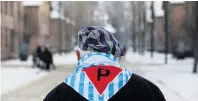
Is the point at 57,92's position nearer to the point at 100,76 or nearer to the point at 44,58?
the point at 100,76

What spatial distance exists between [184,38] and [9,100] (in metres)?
36.2

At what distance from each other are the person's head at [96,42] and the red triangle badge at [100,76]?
135mm

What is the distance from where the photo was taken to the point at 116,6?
116 meters

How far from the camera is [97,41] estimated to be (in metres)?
2.98

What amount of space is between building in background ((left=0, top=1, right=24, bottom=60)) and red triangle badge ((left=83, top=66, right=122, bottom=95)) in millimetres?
36407

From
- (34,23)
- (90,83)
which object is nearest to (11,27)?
(34,23)

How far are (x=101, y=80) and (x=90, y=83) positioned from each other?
7 centimetres

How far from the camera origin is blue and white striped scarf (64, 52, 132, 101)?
113 inches

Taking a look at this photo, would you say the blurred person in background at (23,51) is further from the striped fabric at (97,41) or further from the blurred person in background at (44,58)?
the striped fabric at (97,41)

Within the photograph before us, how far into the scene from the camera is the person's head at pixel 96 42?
297 cm

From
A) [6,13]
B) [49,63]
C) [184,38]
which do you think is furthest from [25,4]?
[49,63]

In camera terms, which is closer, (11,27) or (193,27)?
(193,27)

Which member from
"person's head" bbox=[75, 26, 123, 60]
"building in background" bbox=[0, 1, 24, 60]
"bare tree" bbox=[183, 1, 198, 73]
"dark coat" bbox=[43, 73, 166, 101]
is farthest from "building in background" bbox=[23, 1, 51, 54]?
"dark coat" bbox=[43, 73, 166, 101]

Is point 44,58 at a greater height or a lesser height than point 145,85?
lesser
